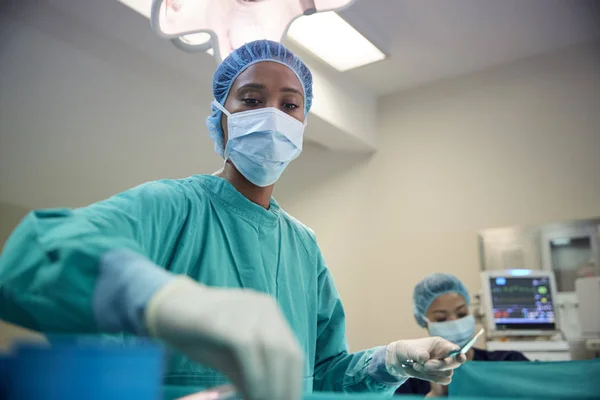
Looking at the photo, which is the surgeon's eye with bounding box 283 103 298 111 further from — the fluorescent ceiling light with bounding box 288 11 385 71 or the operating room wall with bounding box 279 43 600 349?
the operating room wall with bounding box 279 43 600 349

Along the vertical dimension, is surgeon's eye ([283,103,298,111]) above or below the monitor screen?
above

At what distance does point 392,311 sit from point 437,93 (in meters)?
1.72

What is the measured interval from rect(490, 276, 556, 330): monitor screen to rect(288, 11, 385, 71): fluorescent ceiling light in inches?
66.8

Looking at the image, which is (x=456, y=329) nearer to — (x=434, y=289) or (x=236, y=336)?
(x=434, y=289)

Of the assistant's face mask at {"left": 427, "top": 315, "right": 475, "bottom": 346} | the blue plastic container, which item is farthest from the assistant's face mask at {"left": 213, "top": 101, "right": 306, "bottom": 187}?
the assistant's face mask at {"left": 427, "top": 315, "right": 475, "bottom": 346}

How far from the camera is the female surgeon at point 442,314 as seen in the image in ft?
9.37

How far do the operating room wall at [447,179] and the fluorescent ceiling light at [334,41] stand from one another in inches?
30.6

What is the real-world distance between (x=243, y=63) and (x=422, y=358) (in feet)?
3.09

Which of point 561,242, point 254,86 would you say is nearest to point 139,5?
point 254,86

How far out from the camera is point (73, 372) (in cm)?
45

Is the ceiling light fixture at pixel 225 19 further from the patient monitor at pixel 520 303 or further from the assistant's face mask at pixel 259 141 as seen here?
the patient monitor at pixel 520 303

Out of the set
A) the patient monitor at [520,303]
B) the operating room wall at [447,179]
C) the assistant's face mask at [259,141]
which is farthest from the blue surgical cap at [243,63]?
the operating room wall at [447,179]

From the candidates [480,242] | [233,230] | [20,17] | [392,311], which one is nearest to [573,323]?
[480,242]

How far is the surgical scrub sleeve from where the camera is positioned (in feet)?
2.21
